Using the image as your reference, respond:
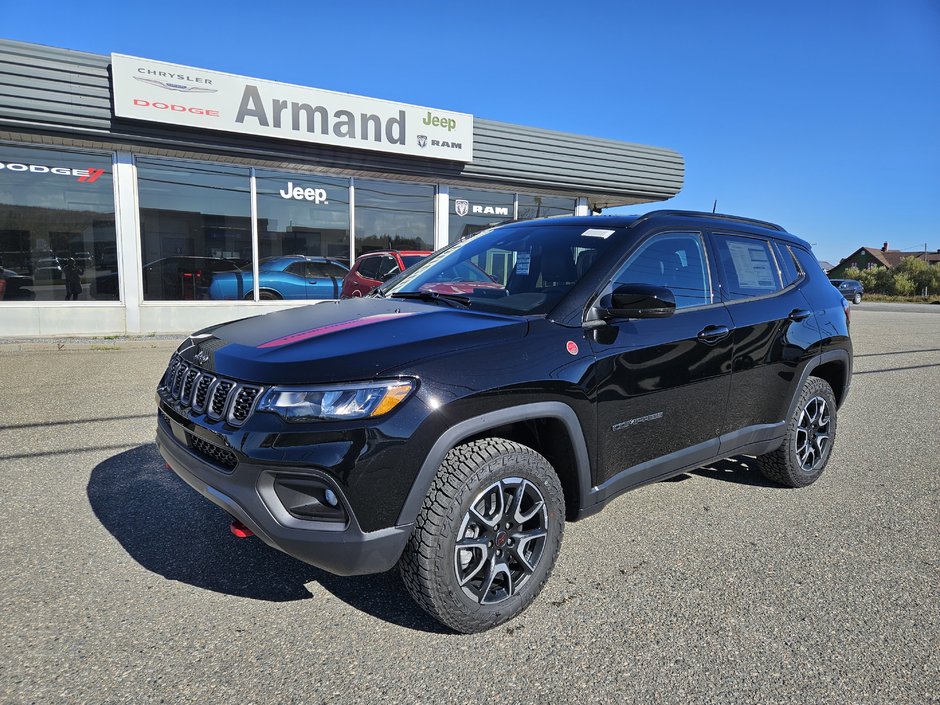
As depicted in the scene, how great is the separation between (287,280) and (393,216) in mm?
2707

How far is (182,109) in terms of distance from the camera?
10.7 meters

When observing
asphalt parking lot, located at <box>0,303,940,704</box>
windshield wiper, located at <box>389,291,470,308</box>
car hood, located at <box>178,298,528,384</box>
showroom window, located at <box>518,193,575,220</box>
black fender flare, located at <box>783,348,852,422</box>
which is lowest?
asphalt parking lot, located at <box>0,303,940,704</box>

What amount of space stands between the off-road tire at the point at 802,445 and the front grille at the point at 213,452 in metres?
3.32

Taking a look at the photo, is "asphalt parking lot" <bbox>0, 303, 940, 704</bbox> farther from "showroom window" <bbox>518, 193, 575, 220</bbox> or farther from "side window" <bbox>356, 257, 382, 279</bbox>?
"showroom window" <bbox>518, 193, 575, 220</bbox>

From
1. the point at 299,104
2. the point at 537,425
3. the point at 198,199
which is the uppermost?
the point at 299,104

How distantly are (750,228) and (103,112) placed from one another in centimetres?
1033

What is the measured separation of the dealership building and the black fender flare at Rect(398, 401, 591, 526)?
34.1 ft

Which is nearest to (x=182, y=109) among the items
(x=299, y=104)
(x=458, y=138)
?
(x=299, y=104)

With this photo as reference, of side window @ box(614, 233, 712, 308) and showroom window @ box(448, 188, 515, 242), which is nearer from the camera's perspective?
side window @ box(614, 233, 712, 308)

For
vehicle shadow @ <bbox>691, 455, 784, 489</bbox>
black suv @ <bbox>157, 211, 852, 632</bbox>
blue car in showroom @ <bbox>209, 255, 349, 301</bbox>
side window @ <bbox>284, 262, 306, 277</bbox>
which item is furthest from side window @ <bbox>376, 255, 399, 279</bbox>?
vehicle shadow @ <bbox>691, 455, 784, 489</bbox>

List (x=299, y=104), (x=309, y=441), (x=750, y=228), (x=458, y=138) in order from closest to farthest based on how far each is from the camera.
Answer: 1. (x=309, y=441)
2. (x=750, y=228)
3. (x=299, y=104)
4. (x=458, y=138)

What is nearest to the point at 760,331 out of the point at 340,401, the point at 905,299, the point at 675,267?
the point at 675,267

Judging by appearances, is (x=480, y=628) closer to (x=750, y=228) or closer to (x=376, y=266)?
(x=750, y=228)

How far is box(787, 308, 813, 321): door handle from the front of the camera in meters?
4.03
